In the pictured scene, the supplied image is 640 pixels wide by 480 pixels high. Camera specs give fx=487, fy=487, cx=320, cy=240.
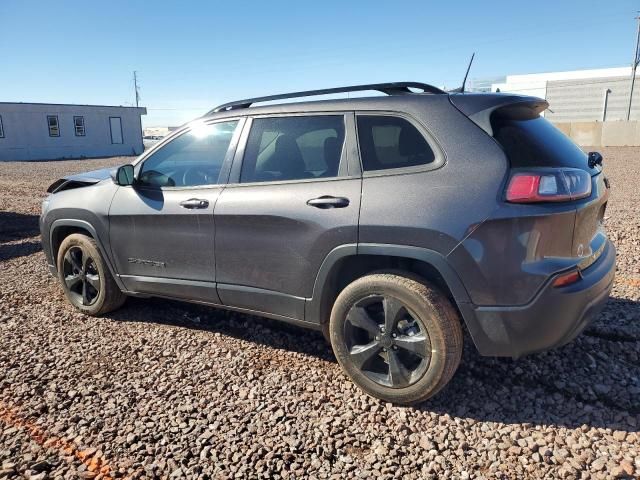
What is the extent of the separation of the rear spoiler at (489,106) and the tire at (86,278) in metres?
3.22

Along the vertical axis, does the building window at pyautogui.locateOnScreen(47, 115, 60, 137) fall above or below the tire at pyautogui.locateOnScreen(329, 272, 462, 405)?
above

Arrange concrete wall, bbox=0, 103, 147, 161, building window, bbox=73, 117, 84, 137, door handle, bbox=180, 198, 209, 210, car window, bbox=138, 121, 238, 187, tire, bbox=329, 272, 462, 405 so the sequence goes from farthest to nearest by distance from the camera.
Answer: building window, bbox=73, 117, 84, 137
concrete wall, bbox=0, 103, 147, 161
car window, bbox=138, 121, 238, 187
door handle, bbox=180, 198, 209, 210
tire, bbox=329, 272, 462, 405

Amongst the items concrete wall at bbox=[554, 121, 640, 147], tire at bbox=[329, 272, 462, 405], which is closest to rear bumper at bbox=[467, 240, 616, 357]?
tire at bbox=[329, 272, 462, 405]

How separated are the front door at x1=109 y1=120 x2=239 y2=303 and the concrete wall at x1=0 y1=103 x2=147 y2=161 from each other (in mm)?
31822

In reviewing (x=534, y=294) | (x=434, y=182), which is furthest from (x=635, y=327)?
(x=434, y=182)

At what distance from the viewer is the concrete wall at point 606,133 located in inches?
1217

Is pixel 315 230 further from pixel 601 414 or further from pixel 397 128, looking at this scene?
pixel 601 414

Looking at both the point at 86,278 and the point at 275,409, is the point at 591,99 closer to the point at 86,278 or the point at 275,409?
the point at 86,278

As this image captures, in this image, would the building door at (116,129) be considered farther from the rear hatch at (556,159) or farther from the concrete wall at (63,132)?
the rear hatch at (556,159)

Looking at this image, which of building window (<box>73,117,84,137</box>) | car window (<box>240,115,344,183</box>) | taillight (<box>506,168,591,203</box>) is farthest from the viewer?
building window (<box>73,117,84,137</box>)

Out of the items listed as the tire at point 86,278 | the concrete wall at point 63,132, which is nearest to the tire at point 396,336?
the tire at point 86,278

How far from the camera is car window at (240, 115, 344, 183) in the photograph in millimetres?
3164

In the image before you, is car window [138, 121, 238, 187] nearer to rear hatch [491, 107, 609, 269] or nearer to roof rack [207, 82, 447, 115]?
roof rack [207, 82, 447, 115]

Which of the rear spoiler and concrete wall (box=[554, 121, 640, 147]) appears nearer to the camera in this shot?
the rear spoiler
